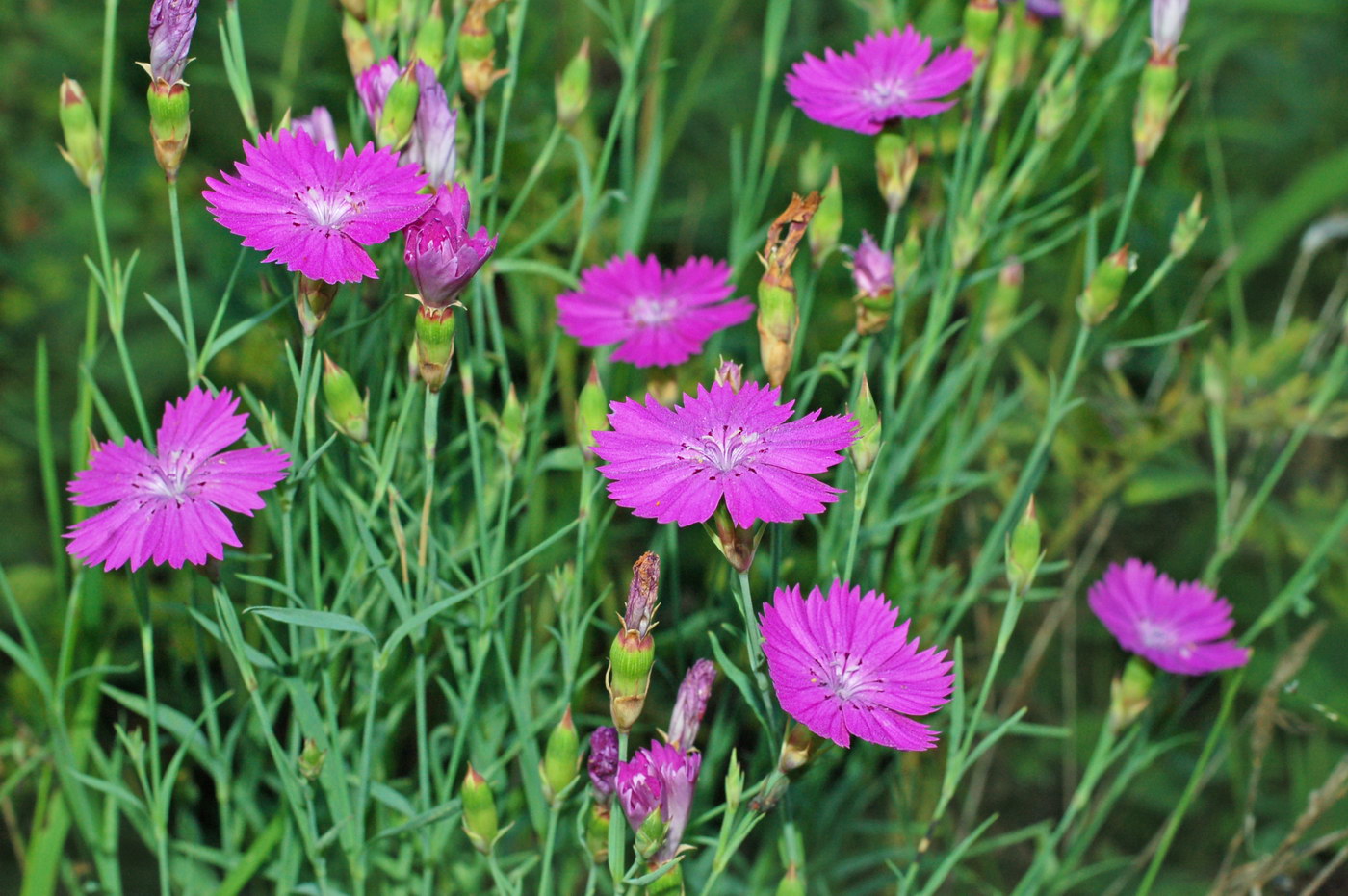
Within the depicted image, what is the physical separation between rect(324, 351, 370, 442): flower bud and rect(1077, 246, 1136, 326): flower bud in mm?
447

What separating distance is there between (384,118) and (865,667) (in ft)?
1.25

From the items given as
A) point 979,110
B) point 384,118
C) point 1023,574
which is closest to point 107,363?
point 384,118

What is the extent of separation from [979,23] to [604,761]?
56 cm

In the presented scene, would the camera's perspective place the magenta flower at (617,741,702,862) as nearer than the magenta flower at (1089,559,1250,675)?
Yes

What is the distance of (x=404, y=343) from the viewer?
31.4 inches

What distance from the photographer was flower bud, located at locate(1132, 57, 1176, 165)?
32.3 inches

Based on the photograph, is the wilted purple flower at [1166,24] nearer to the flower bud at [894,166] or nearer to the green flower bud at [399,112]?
the flower bud at [894,166]

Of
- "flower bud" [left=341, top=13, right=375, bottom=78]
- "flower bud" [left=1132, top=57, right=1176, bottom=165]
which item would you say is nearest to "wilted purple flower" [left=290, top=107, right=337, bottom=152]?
"flower bud" [left=341, top=13, right=375, bottom=78]

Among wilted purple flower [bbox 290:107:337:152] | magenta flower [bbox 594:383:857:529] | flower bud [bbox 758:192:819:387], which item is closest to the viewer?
magenta flower [bbox 594:383:857:529]

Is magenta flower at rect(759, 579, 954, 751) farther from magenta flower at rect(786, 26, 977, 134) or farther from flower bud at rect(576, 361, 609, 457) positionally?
magenta flower at rect(786, 26, 977, 134)

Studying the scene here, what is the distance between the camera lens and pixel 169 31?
0.62 meters

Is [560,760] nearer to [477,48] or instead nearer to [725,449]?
[725,449]

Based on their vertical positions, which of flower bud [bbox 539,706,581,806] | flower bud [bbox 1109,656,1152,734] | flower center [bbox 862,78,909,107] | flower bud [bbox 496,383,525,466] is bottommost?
flower bud [bbox 1109,656,1152,734]

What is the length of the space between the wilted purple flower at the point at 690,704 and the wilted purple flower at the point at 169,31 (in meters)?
0.40
